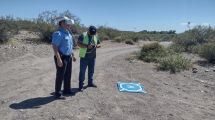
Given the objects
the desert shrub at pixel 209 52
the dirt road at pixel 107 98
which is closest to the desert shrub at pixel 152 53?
the desert shrub at pixel 209 52

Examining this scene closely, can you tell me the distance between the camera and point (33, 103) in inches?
356

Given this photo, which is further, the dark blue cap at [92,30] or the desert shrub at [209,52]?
the desert shrub at [209,52]

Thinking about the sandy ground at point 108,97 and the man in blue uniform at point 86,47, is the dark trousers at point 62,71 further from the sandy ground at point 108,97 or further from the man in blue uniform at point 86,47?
the man in blue uniform at point 86,47

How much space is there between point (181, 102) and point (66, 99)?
313cm

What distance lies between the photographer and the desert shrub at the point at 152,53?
20219mm

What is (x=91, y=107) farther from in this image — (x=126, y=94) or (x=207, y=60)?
(x=207, y=60)

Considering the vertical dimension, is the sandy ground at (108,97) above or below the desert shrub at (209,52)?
below

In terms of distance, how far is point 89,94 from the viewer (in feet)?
33.8

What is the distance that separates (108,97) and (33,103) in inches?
82.6

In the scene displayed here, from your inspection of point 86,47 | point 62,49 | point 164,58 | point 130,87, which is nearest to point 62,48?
point 62,49

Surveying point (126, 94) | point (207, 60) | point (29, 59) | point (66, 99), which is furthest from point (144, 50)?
point (66, 99)

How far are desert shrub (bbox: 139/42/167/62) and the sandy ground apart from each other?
12.9ft

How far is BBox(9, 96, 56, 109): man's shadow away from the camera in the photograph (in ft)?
28.6

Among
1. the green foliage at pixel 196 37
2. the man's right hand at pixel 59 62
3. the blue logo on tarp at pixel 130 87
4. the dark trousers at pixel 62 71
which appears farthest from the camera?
the green foliage at pixel 196 37
